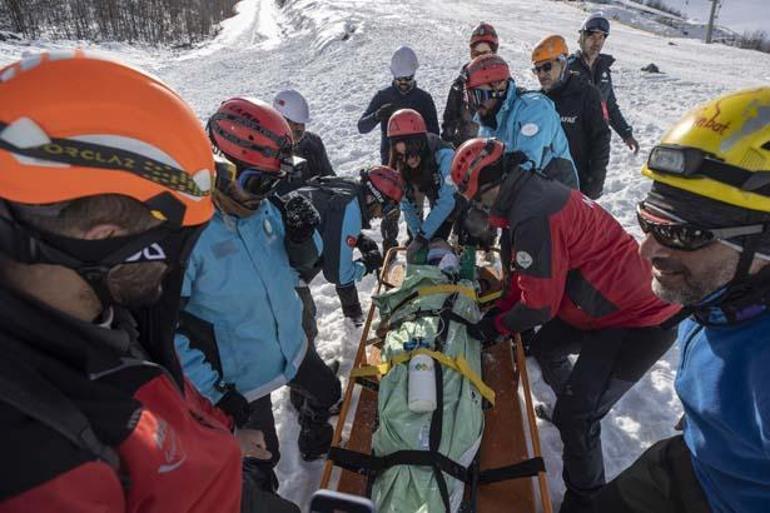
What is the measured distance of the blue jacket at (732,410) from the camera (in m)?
1.43

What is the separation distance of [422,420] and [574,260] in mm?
1223

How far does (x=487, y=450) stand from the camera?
108 inches

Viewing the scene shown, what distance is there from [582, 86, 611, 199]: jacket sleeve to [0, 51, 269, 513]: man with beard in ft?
13.0

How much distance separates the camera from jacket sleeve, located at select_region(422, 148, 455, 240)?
424 centimetres

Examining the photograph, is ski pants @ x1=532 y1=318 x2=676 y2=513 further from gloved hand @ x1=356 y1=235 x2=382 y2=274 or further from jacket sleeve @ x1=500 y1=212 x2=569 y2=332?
gloved hand @ x1=356 y1=235 x2=382 y2=274

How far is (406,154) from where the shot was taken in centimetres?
421

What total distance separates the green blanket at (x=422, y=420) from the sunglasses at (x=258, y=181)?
4.15 feet

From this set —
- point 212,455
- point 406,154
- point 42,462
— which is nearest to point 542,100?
point 406,154

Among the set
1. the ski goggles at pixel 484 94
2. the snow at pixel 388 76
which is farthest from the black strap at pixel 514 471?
the ski goggles at pixel 484 94

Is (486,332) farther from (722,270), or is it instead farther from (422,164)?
(422,164)

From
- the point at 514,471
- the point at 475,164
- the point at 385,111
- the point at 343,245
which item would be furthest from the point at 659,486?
the point at 385,111

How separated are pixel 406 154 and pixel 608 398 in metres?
2.54

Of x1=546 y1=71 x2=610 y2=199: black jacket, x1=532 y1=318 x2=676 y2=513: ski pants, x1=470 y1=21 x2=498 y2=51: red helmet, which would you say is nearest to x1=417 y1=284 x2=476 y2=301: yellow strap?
x1=532 y1=318 x2=676 y2=513: ski pants

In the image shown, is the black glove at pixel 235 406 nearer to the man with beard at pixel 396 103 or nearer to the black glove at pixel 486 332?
the black glove at pixel 486 332
